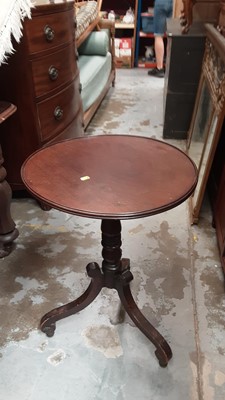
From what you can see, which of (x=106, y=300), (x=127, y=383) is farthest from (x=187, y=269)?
(x=127, y=383)

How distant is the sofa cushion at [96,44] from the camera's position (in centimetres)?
324

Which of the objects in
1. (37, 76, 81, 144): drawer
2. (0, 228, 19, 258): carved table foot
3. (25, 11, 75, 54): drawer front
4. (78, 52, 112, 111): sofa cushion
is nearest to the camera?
(25, 11, 75, 54): drawer front

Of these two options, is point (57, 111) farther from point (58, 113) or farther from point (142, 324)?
point (142, 324)

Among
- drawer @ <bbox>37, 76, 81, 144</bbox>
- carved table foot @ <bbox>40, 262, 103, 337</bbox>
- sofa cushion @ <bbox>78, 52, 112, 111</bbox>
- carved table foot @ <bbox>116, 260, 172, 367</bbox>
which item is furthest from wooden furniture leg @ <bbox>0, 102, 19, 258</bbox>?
sofa cushion @ <bbox>78, 52, 112, 111</bbox>

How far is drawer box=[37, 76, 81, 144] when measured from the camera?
70.4 inches

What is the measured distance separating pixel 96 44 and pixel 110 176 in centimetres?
268

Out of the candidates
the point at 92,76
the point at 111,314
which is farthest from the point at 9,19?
the point at 92,76

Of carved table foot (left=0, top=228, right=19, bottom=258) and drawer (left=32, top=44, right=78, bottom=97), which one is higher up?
drawer (left=32, top=44, right=78, bottom=97)

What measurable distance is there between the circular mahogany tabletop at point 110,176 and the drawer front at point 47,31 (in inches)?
25.8

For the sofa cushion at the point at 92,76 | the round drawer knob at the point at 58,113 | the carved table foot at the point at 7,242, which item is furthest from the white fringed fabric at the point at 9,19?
the sofa cushion at the point at 92,76

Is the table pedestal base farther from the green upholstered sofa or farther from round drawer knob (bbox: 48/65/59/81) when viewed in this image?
the green upholstered sofa

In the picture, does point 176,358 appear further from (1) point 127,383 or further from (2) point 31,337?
(2) point 31,337

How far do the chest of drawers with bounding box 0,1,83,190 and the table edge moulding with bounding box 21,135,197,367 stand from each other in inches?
23.4

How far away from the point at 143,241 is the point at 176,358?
661 millimetres
